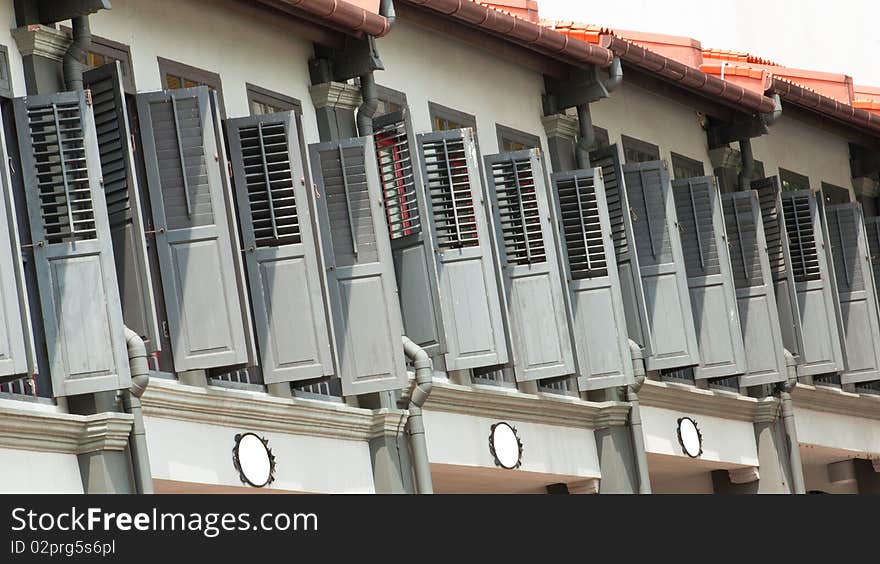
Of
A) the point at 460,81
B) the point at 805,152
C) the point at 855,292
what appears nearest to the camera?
the point at 460,81

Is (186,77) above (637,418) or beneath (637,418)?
above

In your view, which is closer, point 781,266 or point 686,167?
point 781,266

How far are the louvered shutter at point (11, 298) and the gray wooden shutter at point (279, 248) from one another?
2.57 m

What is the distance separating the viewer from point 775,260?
22656mm

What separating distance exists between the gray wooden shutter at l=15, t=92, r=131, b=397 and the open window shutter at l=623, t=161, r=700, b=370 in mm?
7295

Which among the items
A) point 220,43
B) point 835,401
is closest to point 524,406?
point 220,43

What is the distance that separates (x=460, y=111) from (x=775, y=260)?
463cm

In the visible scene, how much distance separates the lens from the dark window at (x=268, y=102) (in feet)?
55.2

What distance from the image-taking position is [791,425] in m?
22.8

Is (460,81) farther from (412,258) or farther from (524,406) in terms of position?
(524,406)

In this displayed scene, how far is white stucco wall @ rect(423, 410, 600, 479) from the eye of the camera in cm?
1795

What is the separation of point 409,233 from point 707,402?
5.38 metres

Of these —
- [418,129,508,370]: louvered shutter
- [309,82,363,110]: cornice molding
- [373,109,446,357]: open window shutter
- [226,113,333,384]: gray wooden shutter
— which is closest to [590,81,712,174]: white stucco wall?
[418,129,508,370]: louvered shutter
